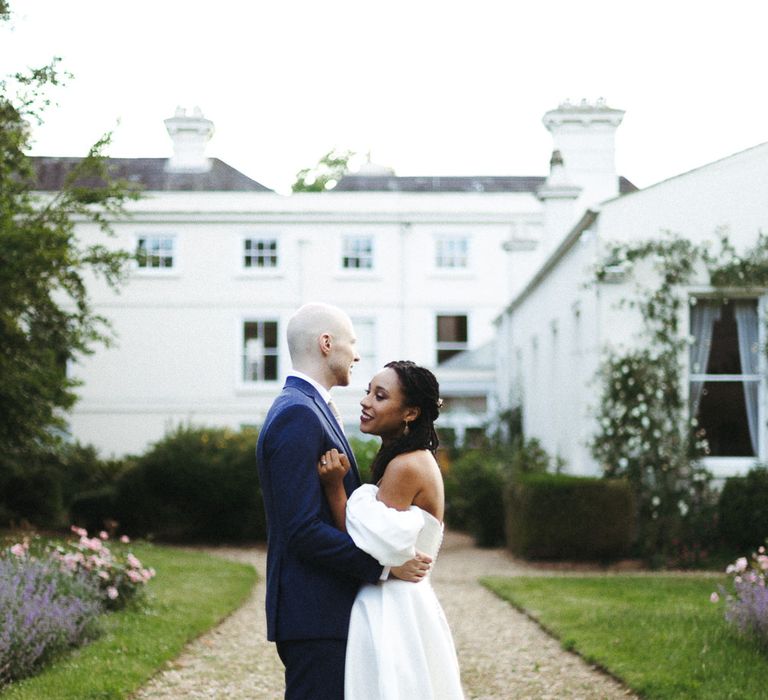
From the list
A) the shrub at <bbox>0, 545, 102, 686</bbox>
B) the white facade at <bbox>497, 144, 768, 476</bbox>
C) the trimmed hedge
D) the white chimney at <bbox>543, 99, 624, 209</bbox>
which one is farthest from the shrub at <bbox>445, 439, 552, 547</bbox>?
the shrub at <bbox>0, 545, 102, 686</bbox>

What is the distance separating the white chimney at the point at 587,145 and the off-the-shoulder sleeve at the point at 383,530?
18975 millimetres

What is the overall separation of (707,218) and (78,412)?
21238 millimetres

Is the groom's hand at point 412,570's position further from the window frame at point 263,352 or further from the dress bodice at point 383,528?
the window frame at point 263,352

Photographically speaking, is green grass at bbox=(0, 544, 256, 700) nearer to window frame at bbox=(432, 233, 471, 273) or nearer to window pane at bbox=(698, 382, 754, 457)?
window pane at bbox=(698, 382, 754, 457)

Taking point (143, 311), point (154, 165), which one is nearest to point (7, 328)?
point (143, 311)

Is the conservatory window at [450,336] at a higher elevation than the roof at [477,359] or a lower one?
higher

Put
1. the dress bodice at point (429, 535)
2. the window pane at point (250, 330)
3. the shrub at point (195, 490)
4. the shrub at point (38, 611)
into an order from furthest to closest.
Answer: the window pane at point (250, 330), the shrub at point (195, 490), the shrub at point (38, 611), the dress bodice at point (429, 535)

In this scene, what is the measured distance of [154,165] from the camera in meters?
34.4

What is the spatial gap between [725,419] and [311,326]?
1091cm

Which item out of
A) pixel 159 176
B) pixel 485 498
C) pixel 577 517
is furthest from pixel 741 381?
pixel 159 176

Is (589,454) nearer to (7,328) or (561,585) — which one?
(561,585)

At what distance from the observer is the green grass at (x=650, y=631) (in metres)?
6.50

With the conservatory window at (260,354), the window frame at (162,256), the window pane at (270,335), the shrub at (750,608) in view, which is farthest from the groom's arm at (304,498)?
the window frame at (162,256)

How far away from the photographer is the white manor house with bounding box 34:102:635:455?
3098 centimetres
